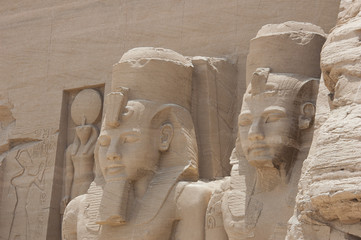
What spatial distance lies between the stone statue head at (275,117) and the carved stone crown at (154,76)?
104 cm

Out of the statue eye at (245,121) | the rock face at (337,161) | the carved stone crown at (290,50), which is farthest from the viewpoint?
the carved stone crown at (290,50)

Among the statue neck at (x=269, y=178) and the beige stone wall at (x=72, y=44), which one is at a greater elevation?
the beige stone wall at (x=72, y=44)

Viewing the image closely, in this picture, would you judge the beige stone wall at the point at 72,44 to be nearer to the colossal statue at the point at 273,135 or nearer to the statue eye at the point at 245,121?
the colossal statue at the point at 273,135

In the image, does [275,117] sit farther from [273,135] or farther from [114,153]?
[114,153]

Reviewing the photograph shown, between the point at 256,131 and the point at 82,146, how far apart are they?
8.89 feet

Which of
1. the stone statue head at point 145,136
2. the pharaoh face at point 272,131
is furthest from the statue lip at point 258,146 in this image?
the stone statue head at point 145,136

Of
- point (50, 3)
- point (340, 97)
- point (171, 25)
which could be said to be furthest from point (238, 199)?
point (50, 3)

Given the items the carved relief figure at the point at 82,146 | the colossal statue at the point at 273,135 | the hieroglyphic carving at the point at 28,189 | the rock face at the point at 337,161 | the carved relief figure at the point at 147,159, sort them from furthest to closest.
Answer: the hieroglyphic carving at the point at 28,189
the carved relief figure at the point at 82,146
the carved relief figure at the point at 147,159
the colossal statue at the point at 273,135
the rock face at the point at 337,161

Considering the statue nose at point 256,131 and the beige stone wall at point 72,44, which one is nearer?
the statue nose at point 256,131

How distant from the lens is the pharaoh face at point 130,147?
28.6ft

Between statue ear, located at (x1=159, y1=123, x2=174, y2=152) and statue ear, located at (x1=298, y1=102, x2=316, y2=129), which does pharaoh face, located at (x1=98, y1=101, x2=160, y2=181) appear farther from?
statue ear, located at (x1=298, y1=102, x2=316, y2=129)

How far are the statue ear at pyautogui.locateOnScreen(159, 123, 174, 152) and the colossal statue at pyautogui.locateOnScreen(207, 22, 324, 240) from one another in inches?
30.9

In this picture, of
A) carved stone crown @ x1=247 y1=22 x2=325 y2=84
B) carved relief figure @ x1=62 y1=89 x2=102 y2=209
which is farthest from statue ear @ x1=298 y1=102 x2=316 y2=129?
carved relief figure @ x1=62 y1=89 x2=102 y2=209

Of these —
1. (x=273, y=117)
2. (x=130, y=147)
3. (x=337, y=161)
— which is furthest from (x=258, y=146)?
(x=337, y=161)
